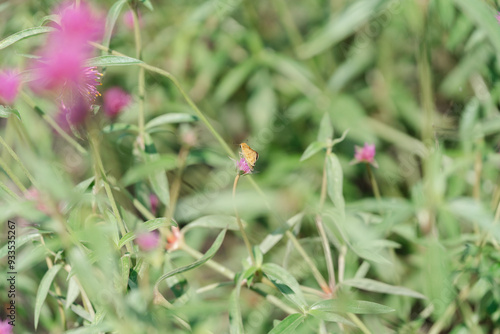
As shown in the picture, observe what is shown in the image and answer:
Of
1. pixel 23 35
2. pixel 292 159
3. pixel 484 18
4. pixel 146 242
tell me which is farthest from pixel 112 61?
pixel 292 159

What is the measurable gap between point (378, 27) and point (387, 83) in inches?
6.4

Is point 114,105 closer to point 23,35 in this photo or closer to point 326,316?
point 23,35

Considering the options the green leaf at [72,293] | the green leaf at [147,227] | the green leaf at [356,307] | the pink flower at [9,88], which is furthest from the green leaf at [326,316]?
the pink flower at [9,88]

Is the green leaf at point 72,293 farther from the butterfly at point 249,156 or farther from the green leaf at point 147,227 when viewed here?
the butterfly at point 249,156

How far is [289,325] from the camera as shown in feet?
2.24

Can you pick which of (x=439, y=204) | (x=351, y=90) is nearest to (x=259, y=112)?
(x=351, y=90)

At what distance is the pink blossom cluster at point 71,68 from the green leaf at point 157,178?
179mm

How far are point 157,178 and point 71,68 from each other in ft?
1.17

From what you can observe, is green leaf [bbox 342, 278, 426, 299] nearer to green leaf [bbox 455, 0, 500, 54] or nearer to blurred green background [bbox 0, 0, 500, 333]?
blurred green background [bbox 0, 0, 500, 333]

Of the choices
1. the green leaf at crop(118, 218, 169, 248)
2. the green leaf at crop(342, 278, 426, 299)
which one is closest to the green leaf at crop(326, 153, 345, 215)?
the green leaf at crop(342, 278, 426, 299)

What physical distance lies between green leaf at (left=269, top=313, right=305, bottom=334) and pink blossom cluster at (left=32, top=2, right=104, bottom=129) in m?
0.35

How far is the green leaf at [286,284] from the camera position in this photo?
71 centimetres

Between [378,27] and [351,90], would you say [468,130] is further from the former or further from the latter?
[351,90]

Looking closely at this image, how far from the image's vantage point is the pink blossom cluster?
549mm
